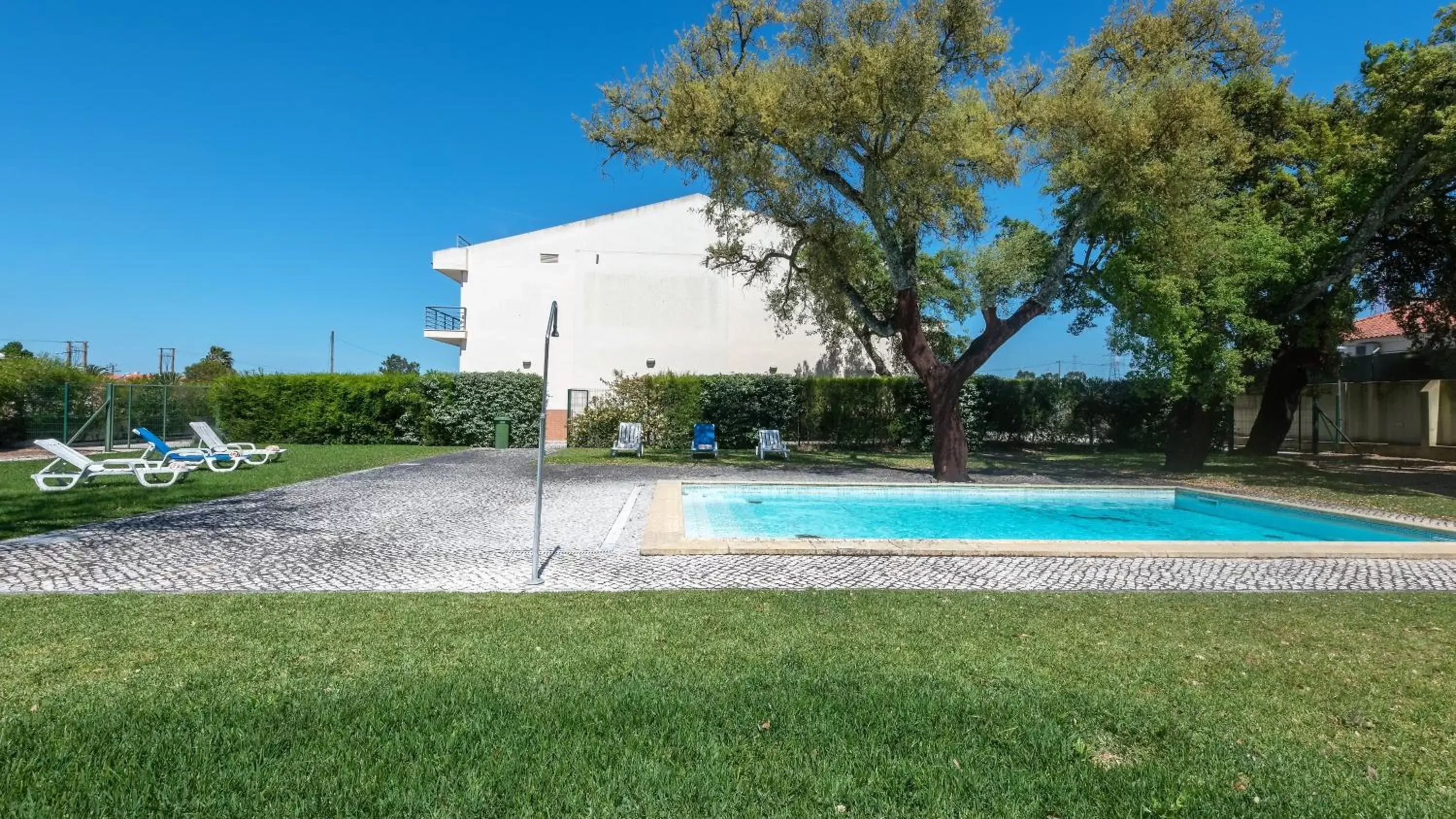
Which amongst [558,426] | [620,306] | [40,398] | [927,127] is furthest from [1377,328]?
[40,398]

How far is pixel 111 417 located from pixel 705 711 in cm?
2203

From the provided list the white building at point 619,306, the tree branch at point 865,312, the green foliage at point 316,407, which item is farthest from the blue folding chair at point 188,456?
the white building at point 619,306

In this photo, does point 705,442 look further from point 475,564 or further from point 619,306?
point 475,564

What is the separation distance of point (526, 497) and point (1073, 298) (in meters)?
15.2

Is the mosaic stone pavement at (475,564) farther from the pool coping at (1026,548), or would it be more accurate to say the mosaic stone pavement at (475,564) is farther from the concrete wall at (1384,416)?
the concrete wall at (1384,416)

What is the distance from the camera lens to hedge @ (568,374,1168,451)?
950 inches

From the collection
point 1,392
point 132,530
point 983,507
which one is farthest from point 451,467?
point 1,392

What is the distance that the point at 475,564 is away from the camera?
680cm

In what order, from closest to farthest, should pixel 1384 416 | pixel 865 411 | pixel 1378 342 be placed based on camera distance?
pixel 1384 416 < pixel 865 411 < pixel 1378 342

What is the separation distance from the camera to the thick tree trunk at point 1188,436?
1825cm

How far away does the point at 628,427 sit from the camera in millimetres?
21109

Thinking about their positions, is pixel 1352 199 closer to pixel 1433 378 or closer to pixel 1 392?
pixel 1433 378

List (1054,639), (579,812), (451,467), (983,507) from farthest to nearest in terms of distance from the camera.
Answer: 1. (451,467)
2. (983,507)
3. (1054,639)
4. (579,812)

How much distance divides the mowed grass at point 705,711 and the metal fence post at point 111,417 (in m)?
16.9
